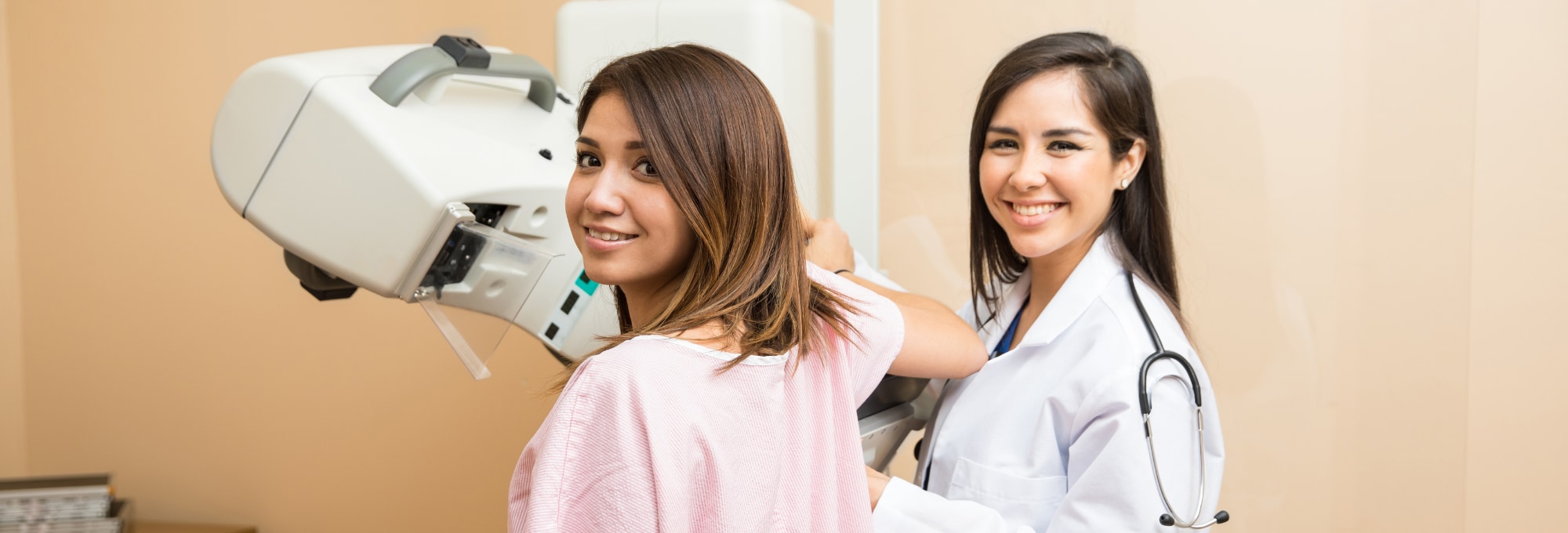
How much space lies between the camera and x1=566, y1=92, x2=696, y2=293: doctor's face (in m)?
0.82

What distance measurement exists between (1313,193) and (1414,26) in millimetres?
274

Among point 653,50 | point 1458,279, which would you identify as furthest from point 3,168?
point 1458,279

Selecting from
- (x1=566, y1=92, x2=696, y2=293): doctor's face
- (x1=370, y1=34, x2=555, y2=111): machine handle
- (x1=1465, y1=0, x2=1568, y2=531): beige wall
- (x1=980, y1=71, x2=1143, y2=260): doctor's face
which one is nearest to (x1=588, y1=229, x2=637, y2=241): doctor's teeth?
(x1=566, y1=92, x2=696, y2=293): doctor's face

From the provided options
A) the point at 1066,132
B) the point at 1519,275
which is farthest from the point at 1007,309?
the point at 1519,275

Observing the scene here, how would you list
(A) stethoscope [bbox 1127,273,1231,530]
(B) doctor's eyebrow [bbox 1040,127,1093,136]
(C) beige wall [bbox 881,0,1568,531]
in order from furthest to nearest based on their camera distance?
(C) beige wall [bbox 881,0,1568,531], (B) doctor's eyebrow [bbox 1040,127,1093,136], (A) stethoscope [bbox 1127,273,1231,530]

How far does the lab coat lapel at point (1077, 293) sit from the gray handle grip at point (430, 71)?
656 millimetres

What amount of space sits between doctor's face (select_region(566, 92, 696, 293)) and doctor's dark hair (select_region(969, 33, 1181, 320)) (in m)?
0.52

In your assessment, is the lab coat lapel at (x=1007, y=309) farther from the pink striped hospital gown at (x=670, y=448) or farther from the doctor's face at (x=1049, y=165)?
the pink striped hospital gown at (x=670, y=448)

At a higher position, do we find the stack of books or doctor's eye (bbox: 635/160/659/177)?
doctor's eye (bbox: 635/160/659/177)

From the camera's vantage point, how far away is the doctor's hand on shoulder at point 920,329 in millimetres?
1063

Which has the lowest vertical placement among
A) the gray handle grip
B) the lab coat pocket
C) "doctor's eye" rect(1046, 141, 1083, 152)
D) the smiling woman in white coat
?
the lab coat pocket

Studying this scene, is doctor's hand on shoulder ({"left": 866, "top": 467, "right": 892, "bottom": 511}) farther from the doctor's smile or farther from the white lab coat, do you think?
the doctor's smile

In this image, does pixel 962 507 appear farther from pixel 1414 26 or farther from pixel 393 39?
pixel 393 39

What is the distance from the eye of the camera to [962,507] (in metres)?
1.06
